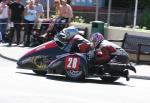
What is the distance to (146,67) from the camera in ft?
64.7

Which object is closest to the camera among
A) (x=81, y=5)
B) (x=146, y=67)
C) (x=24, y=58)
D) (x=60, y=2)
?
(x=24, y=58)

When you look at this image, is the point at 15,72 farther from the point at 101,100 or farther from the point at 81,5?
the point at 81,5

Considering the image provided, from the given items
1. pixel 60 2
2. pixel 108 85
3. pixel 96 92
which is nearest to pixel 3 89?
pixel 96 92

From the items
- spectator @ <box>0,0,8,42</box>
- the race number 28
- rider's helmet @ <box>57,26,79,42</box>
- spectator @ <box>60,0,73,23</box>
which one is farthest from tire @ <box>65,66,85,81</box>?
spectator @ <box>0,0,8,42</box>

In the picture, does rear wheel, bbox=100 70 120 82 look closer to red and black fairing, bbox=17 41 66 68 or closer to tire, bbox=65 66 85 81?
tire, bbox=65 66 85 81

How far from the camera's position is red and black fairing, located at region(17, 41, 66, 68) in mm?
16359

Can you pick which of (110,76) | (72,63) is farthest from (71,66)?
(110,76)

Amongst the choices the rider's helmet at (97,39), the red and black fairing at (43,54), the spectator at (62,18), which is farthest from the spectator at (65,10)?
the rider's helmet at (97,39)

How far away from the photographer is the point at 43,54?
1647 cm

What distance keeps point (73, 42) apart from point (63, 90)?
2620 millimetres

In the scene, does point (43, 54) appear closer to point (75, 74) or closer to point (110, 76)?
point (75, 74)

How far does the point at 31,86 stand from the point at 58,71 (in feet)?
6.74

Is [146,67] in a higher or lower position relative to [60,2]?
lower

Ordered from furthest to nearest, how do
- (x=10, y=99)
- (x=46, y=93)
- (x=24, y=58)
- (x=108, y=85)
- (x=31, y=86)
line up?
(x=24, y=58) < (x=108, y=85) < (x=31, y=86) < (x=46, y=93) < (x=10, y=99)
